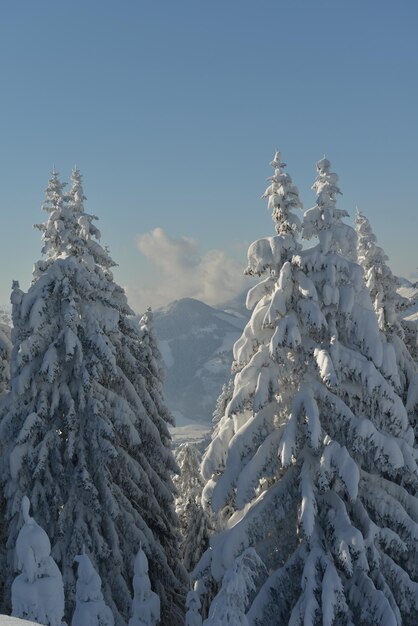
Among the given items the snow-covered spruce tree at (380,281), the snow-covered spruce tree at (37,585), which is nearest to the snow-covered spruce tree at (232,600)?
the snow-covered spruce tree at (37,585)

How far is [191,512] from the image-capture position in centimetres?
3319

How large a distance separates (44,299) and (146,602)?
8993mm

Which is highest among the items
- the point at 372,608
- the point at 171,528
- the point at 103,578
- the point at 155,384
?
the point at 155,384

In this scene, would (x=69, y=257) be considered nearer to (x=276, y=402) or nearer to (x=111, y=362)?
(x=111, y=362)

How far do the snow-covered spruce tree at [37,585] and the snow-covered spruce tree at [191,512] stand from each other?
13.8m

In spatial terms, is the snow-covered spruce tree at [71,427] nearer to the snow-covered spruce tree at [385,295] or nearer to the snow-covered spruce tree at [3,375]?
the snow-covered spruce tree at [3,375]

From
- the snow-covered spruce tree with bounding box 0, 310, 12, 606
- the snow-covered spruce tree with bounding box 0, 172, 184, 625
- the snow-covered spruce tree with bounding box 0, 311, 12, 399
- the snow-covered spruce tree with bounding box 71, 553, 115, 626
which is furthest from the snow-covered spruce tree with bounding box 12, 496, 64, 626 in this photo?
the snow-covered spruce tree with bounding box 0, 311, 12, 399

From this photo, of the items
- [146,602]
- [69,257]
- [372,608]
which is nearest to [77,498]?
[146,602]

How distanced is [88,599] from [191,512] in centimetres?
1870

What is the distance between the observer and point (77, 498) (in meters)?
19.5

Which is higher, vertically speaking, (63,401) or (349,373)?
(63,401)

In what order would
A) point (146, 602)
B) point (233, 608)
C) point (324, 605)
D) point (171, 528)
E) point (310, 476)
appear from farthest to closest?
point (171, 528), point (146, 602), point (310, 476), point (324, 605), point (233, 608)

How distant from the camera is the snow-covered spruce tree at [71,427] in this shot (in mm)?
19141

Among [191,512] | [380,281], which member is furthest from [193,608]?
[191,512]
